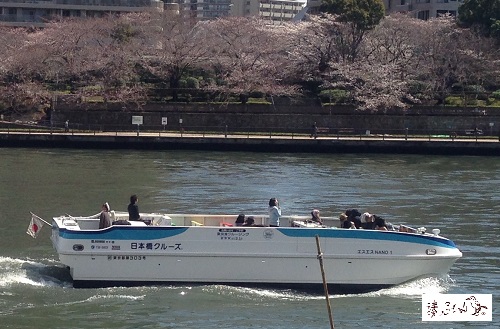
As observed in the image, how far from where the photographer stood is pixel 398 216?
114 feet

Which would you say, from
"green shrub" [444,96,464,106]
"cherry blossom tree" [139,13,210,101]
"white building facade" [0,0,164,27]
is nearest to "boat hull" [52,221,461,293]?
"cherry blossom tree" [139,13,210,101]

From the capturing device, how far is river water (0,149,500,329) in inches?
842

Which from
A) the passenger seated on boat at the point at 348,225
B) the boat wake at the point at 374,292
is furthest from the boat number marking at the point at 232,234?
the passenger seated on boat at the point at 348,225

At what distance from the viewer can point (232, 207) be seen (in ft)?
120

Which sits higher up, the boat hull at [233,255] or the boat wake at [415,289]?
the boat hull at [233,255]

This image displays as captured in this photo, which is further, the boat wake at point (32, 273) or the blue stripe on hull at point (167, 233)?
the boat wake at point (32, 273)

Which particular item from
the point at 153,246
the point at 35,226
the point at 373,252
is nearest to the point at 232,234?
the point at 153,246

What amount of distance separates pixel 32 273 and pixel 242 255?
4984 millimetres

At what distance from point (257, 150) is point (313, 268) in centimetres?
3896

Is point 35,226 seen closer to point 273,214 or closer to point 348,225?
point 273,214

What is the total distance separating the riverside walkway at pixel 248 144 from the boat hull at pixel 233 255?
38463 millimetres

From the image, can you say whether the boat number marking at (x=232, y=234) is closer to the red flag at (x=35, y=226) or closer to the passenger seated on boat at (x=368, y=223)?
the passenger seated on boat at (x=368, y=223)

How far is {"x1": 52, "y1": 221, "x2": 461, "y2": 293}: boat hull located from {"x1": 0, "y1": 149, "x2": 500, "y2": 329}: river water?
0.31 metres

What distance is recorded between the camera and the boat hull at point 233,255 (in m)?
22.3
